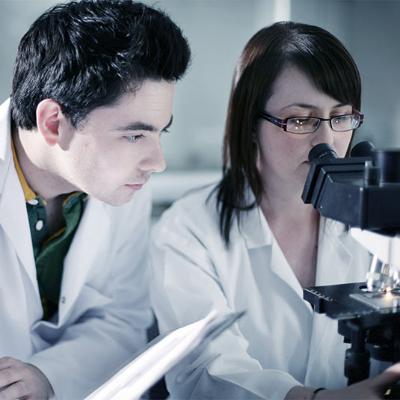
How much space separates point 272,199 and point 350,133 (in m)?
0.29

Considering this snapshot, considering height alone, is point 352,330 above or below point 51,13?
below

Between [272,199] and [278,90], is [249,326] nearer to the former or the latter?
[272,199]

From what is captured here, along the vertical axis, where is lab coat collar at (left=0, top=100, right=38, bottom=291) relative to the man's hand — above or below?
above

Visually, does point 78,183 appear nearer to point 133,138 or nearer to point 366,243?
point 133,138

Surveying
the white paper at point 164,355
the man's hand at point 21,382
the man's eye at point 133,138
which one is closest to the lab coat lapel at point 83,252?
the man's hand at point 21,382

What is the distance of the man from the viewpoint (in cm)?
123

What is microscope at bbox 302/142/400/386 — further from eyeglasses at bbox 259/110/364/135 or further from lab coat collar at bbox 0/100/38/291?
lab coat collar at bbox 0/100/38/291

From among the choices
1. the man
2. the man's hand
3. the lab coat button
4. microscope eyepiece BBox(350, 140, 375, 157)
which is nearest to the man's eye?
the man

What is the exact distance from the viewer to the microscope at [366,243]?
85 cm

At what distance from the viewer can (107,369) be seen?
1.52m

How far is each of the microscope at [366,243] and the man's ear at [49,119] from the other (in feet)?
2.05

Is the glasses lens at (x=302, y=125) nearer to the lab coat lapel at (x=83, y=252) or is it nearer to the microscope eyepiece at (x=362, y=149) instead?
the microscope eyepiece at (x=362, y=149)

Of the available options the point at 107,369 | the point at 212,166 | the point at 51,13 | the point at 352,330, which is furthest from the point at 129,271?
the point at 352,330

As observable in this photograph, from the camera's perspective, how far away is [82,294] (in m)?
1.59
